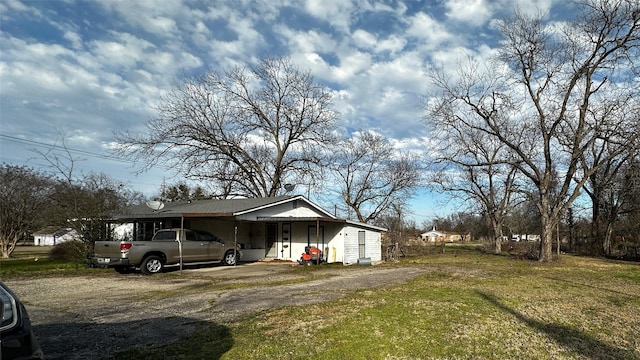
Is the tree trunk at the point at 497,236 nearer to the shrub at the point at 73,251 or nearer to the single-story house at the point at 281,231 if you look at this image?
the single-story house at the point at 281,231

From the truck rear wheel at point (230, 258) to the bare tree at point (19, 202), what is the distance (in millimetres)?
17418

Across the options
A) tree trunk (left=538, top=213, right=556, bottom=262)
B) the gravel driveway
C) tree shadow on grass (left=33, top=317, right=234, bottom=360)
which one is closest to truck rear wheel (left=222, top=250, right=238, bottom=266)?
the gravel driveway

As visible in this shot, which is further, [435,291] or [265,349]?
[435,291]

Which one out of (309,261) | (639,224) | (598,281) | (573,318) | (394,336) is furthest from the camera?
(639,224)

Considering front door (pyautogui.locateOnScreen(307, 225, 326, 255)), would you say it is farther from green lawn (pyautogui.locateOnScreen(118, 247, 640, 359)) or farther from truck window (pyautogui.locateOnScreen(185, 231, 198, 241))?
green lawn (pyautogui.locateOnScreen(118, 247, 640, 359))

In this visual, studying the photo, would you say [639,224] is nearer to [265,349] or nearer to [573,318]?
[573,318]

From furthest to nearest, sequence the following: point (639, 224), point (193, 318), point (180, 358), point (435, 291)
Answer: point (639, 224) → point (435, 291) → point (193, 318) → point (180, 358)

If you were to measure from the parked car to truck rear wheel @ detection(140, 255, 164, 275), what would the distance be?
12.5 m

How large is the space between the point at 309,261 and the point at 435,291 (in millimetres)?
9674

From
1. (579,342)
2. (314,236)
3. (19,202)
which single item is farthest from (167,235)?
(19,202)

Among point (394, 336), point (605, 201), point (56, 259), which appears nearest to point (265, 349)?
point (394, 336)

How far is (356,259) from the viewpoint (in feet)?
71.5

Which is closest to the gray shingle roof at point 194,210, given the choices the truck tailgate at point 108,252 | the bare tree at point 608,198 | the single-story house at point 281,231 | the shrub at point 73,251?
the single-story house at point 281,231

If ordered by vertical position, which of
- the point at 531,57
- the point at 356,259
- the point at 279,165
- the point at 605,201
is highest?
the point at 531,57
